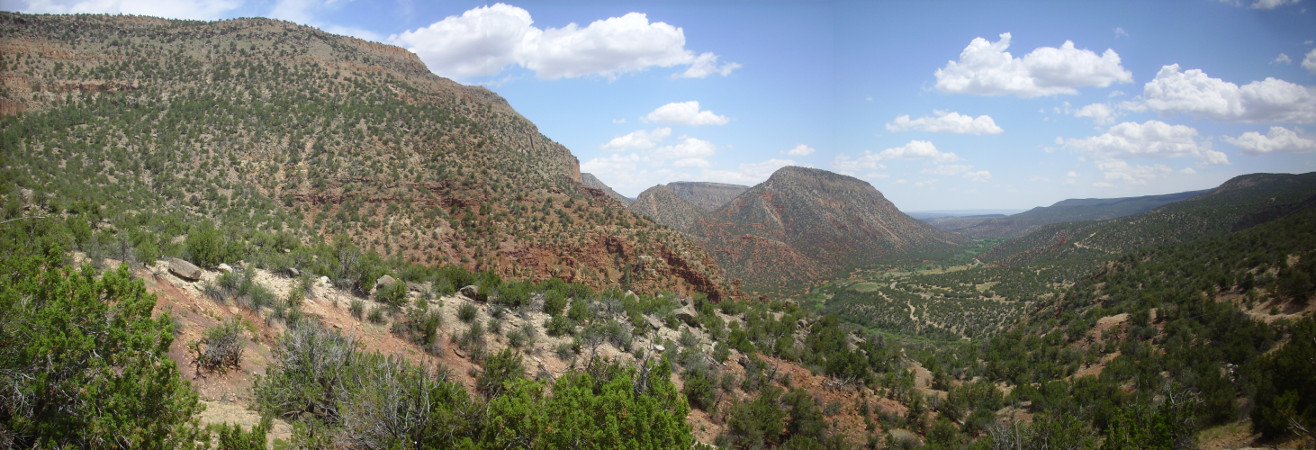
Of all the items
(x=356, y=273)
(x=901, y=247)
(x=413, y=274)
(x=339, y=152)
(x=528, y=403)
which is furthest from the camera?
(x=901, y=247)

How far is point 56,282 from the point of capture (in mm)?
7742

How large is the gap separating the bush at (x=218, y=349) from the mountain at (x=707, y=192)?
512 feet

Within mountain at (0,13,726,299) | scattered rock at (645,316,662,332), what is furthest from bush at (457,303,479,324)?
mountain at (0,13,726,299)

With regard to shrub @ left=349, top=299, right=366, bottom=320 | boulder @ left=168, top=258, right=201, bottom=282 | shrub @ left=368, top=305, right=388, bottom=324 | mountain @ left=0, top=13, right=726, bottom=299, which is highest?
mountain @ left=0, top=13, right=726, bottom=299

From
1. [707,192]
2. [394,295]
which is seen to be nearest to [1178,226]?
[394,295]

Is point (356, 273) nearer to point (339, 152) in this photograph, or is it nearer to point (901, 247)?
point (339, 152)

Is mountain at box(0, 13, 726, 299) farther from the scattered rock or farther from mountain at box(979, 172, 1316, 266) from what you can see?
mountain at box(979, 172, 1316, 266)

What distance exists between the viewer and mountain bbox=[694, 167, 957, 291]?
7788cm

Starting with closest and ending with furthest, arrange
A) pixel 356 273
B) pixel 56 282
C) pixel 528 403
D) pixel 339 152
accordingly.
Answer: pixel 56 282
pixel 528 403
pixel 356 273
pixel 339 152

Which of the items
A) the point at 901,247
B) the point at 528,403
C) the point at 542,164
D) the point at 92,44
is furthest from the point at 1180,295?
the point at 901,247

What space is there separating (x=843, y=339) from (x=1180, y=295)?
1876 cm

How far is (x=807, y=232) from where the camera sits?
315 ft

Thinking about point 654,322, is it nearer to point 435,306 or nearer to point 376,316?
point 435,306

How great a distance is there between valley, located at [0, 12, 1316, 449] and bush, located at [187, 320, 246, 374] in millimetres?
60
